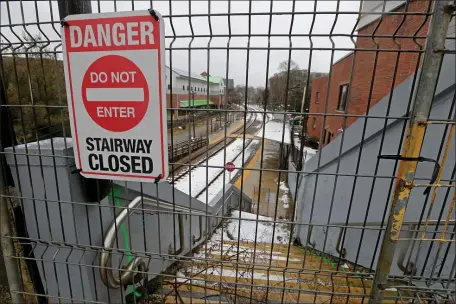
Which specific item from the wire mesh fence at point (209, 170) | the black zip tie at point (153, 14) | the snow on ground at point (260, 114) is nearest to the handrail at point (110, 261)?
the wire mesh fence at point (209, 170)

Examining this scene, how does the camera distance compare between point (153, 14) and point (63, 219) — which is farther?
point (63, 219)

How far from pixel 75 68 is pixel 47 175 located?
2.78ft

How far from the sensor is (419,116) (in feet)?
3.87

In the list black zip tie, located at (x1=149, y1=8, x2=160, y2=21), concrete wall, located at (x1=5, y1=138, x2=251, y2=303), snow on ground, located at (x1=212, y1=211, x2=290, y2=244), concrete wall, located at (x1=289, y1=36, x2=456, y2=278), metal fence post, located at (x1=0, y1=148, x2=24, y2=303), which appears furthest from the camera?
snow on ground, located at (x1=212, y1=211, x2=290, y2=244)

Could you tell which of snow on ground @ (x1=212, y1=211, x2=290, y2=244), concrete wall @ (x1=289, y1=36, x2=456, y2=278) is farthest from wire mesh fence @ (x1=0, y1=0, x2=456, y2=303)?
snow on ground @ (x1=212, y1=211, x2=290, y2=244)

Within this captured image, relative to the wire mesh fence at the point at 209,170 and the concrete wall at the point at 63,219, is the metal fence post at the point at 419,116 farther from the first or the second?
the concrete wall at the point at 63,219

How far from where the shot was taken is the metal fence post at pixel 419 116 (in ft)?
3.62

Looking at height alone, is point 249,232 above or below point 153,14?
below

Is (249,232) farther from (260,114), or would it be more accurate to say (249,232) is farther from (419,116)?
(419,116)

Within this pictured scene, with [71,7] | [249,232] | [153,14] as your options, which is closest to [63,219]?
[71,7]

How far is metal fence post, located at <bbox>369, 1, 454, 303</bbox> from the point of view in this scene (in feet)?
3.62

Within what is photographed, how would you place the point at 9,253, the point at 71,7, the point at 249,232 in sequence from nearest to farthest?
the point at 71,7, the point at 9,253, the point at 249,232

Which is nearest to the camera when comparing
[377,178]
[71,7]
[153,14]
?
[153,14]

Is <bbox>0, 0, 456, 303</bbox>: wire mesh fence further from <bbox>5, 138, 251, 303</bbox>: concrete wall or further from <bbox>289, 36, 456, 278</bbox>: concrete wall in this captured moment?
<bbox>289, 36, 456, 278</bbox>: concrete wall
